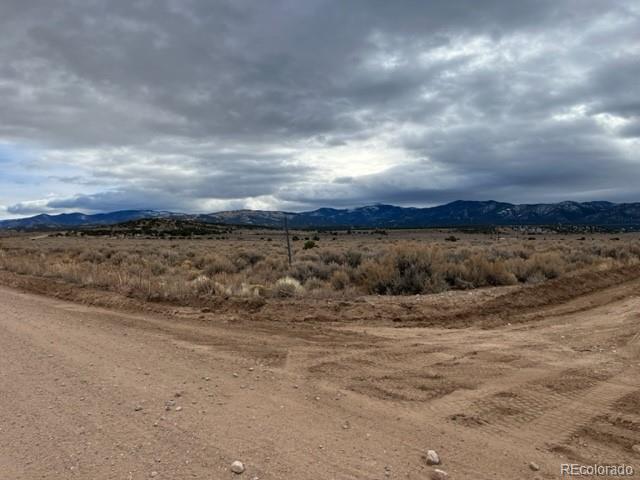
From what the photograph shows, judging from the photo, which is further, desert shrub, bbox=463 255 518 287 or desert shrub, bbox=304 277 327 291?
desert shrub, bbox=463 255 518 287

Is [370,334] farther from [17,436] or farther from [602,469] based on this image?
[17,436]

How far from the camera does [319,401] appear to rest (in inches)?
224

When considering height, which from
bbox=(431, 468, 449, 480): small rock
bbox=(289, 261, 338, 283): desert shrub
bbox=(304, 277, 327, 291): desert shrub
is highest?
bbox=(289, 261, 338, 283): desert shrub

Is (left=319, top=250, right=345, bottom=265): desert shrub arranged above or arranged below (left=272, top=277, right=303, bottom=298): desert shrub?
above

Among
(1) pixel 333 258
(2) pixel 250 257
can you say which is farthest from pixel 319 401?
(2) pixel 250 257

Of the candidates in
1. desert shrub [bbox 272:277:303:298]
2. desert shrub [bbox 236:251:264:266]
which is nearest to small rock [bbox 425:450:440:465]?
desert shrub [bbox 272:277:303:298]

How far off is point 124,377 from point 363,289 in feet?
30.3

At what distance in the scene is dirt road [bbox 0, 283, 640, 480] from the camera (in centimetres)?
432


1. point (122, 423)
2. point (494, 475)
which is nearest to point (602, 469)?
point (494, 475)

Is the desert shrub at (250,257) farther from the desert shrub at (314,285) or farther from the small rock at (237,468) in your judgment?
the small rock at (237,468)

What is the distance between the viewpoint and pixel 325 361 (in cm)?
724

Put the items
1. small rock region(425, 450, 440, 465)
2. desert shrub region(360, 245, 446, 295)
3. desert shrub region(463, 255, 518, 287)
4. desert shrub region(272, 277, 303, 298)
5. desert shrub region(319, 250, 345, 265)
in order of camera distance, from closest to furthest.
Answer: small rock region(425, 450, 440, 465)
desert shrub region(272, 277, 303, 298)
desert shrub region(360, 245, 446, 295)
desert shrub region(463, 255, 518, 287)
desert shrub region(319, 250, 345, 265)

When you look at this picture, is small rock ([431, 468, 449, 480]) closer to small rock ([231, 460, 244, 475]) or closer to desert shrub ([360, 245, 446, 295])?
small rock ([231, 460, 244, 475])

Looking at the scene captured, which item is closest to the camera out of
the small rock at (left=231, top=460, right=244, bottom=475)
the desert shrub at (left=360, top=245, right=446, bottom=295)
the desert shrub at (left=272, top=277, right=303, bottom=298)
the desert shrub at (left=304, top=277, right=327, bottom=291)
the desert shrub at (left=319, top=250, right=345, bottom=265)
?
the small rock at (left=231, top=460, right=244, bottom=475)
